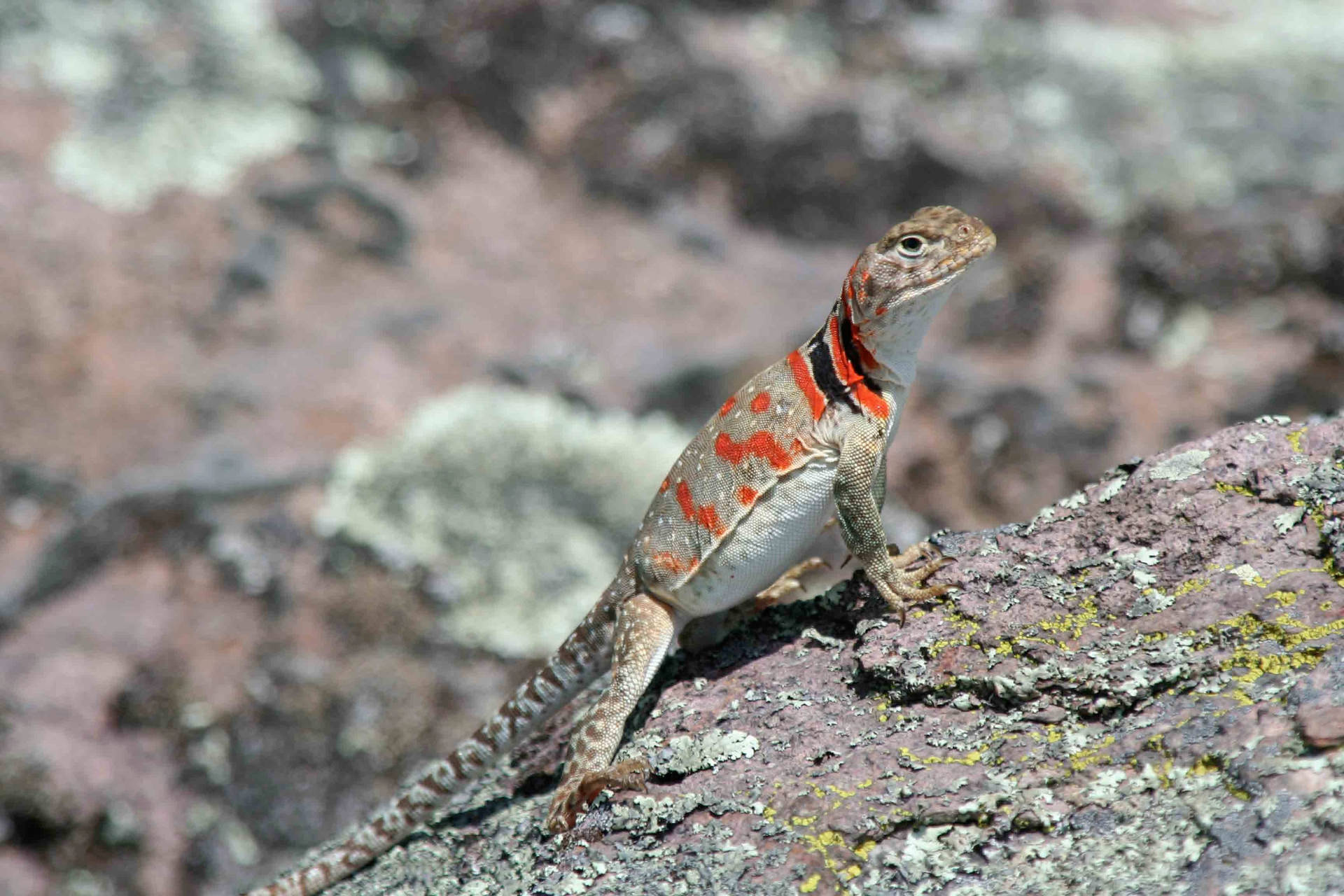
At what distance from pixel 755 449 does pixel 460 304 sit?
19.4ft

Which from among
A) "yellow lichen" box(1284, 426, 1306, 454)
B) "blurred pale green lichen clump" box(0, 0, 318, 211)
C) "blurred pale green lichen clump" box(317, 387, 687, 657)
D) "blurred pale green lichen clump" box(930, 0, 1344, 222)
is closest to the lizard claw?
"yellow lichen" box(1284, 426, 1306, 454)

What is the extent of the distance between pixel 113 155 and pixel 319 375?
287cm

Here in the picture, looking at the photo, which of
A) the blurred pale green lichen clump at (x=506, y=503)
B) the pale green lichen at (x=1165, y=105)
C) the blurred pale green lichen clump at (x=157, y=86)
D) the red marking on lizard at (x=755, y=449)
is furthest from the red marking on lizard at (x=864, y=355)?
the pale green lichen at (x=1165, y=105)

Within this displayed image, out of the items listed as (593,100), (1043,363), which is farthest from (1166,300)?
(593,100)

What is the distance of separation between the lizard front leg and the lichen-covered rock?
0.35 ft

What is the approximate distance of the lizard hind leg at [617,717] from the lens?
386cm

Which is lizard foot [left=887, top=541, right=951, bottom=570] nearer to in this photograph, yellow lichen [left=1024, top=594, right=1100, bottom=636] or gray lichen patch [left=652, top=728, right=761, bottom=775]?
yellow lichen [left=1024, top=594, right=1100, bottom=636]

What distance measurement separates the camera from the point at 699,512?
14.2 feet

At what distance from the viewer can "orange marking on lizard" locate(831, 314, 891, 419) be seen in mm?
4191

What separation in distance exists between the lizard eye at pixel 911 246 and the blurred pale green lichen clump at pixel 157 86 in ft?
24.4

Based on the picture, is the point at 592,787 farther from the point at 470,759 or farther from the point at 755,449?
the point at 755,449

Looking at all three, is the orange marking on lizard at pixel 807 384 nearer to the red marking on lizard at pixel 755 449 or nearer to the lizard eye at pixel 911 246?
the red marking on lizard at pixel 755 449

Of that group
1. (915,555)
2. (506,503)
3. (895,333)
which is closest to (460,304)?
(506,503)

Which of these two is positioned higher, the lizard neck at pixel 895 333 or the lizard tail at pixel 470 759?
the lizard neck at pixel 895 333
